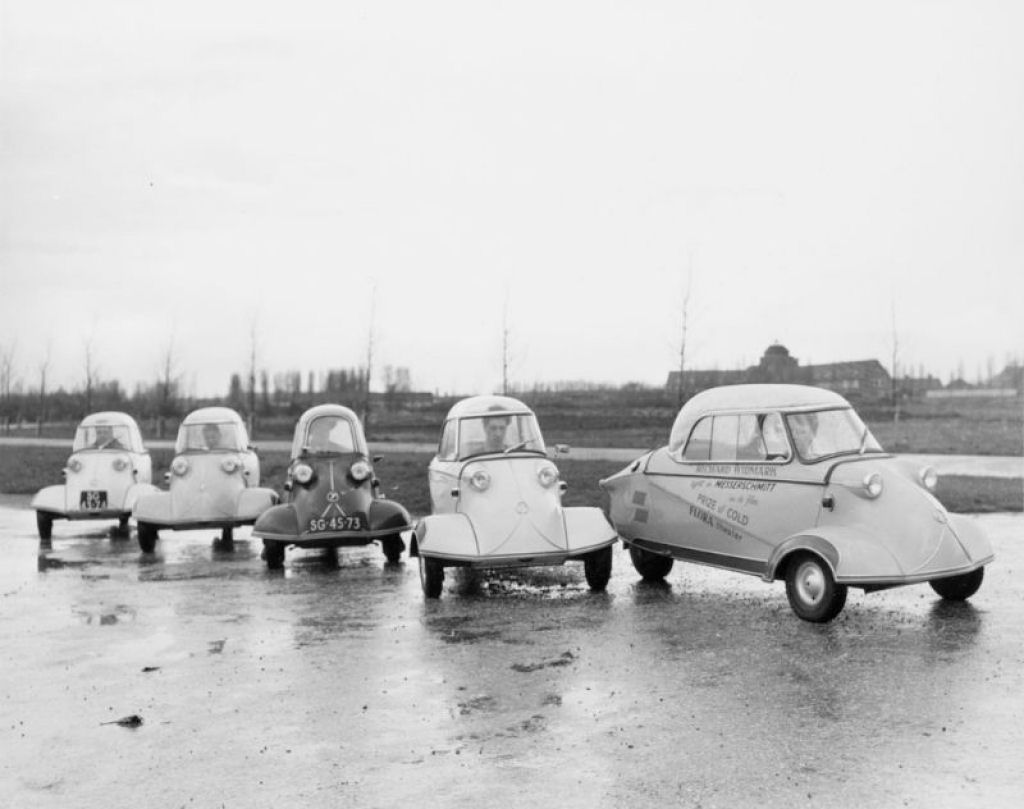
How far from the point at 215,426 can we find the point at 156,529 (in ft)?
6.53

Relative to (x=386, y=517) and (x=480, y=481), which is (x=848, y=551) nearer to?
(x=480, y=481)

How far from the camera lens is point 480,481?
11.5m

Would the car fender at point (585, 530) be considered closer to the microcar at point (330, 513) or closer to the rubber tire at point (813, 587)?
the rubber tire at point (813, 587)

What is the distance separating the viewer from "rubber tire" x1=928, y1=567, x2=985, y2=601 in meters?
10.1

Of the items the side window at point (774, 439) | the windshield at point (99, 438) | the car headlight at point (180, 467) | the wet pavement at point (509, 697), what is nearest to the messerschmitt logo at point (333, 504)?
the wet pavement at point (509, 697)

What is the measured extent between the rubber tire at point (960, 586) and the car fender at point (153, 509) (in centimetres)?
1073

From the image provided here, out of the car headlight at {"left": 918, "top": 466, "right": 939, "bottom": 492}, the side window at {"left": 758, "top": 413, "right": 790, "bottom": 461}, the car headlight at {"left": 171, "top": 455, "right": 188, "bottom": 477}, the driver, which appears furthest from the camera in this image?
the car headlight at {"left": 171, "top": 455, "right": 188, "bottom": 477}

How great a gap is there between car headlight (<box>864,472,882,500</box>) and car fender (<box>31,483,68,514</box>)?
1335cm

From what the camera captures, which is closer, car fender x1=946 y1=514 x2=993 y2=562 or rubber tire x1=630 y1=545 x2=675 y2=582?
car fender x1=946 y1=514 x2=993 y2=562

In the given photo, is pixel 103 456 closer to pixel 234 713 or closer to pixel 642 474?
pixel 642 474

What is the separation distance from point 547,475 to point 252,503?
598 cm

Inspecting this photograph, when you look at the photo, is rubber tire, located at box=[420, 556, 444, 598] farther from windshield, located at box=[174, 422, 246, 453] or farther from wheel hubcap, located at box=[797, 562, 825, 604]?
windshield, located at box=[174, 422, 246, 453]

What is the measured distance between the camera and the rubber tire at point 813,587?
30.1 ft

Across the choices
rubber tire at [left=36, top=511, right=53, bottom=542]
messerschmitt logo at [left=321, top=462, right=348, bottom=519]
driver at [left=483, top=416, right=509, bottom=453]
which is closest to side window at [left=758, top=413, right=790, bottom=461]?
driver at [left=483, top=416, right=509, bottom=453]
